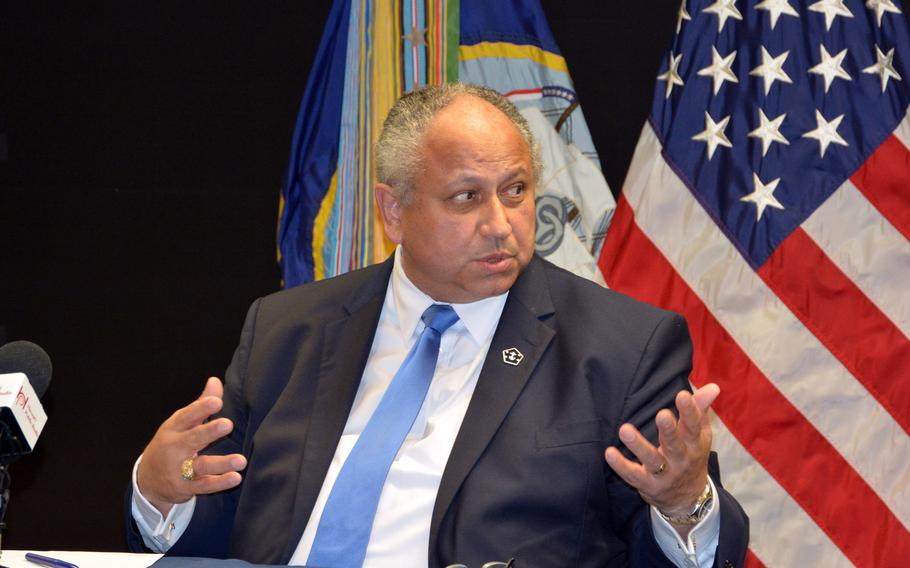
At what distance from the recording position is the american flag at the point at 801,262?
301 cm

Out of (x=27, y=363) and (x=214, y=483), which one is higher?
(x=27, y=363)

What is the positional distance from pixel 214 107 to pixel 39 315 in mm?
1039

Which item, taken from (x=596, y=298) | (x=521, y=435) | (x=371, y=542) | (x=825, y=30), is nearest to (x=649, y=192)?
(x=825, y=30)

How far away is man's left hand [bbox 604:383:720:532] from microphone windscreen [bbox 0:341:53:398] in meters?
0.93

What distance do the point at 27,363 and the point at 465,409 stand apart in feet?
2.75

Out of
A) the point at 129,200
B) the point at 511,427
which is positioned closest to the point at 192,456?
the point at 511,427

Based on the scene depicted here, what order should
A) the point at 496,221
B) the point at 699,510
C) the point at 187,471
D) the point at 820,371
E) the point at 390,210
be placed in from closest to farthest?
the point at 699,510 < the point at 187,471 < the point at 496,221 < the point at 390,210 < the point at 820,371

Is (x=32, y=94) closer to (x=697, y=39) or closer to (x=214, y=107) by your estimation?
(x=214, y=107)

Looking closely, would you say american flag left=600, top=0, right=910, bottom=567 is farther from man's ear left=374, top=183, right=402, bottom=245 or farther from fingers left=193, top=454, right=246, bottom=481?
fingers left=193, top=454, right=246, bottom=481

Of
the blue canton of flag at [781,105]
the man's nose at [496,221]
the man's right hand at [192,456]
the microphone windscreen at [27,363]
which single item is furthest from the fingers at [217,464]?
the blue canton of flag at [781,105]

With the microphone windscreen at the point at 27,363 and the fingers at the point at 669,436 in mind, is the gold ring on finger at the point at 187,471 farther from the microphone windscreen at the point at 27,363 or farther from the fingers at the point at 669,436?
the fingers at the point at 669,436

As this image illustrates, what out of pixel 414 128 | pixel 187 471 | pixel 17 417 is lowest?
pixel 187 471

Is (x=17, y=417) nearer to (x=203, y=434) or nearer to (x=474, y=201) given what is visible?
(x=203, y=434)

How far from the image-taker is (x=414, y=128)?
2.34m
